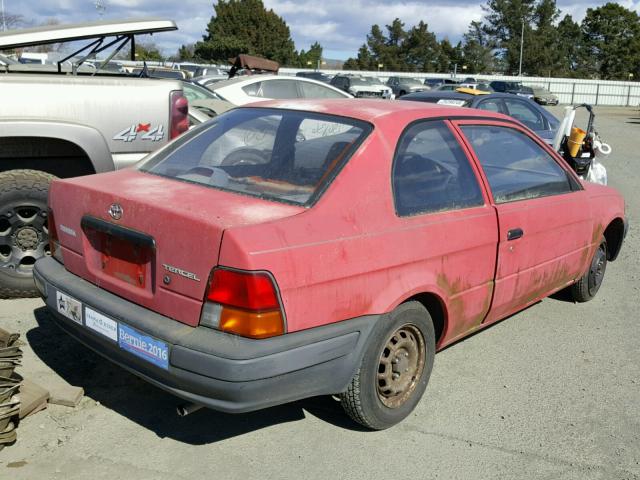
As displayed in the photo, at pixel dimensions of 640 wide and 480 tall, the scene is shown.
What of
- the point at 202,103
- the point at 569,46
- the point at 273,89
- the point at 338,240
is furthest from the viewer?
the point at 569,46

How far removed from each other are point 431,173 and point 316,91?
9985 mm

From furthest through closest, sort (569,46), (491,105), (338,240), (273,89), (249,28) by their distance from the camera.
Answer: (569,46)
(249,28)
(273,89)
(491,105)
(338,240)

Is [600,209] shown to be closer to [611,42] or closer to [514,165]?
[514,165]

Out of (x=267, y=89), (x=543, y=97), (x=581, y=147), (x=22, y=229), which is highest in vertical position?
(x=543, y=97)

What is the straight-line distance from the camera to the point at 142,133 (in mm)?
4953

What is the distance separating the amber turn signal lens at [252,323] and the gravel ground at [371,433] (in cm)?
73

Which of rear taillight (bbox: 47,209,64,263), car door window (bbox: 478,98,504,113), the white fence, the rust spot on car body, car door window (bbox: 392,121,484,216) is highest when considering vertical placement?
the white fence

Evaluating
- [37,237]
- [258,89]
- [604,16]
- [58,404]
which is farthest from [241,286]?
[604,16]

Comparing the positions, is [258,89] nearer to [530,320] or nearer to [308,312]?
[530,320]

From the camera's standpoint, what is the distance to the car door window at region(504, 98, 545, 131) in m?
10.3

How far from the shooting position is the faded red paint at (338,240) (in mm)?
2729

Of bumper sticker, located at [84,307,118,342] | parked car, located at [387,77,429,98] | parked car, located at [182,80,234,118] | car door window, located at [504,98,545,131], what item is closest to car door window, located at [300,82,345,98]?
parked car, located at [182,80,234,118]

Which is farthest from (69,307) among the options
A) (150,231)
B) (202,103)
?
(202,103)

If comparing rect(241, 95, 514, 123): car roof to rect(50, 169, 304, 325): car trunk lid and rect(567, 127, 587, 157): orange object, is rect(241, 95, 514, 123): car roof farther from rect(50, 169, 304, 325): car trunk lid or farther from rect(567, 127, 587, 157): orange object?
rect(567, 127, 587, 157): orange object
